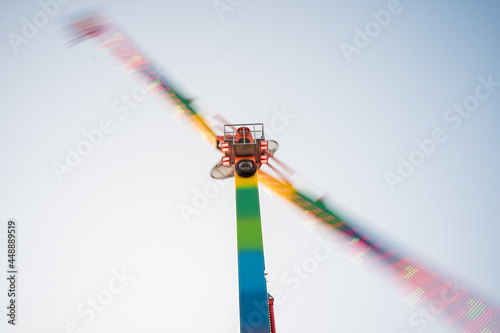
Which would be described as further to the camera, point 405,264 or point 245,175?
point 245,175

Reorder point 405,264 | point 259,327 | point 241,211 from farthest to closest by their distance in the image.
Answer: point 241,211 → point 405,264 → point 259,327

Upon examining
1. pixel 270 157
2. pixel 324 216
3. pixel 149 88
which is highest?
pixel 149 88

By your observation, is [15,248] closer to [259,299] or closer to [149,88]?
[149,88]

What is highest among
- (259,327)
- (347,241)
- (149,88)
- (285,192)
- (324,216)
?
(149,88)

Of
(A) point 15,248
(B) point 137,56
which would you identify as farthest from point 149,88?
(A) point 15,248

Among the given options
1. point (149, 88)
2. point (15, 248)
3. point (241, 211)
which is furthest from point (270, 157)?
point (15, 248)

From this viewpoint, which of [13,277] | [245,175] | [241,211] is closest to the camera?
[241,211]

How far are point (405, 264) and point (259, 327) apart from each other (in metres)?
3.99

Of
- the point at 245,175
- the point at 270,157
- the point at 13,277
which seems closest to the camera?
the point at 245,175

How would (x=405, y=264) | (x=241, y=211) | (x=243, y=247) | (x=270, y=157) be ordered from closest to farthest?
(x=405, y=264)
(x=243, y=247)
(x=241, y=211)
(x=270, y=157)

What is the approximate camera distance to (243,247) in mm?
8453

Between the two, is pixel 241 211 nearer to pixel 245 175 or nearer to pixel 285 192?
pixel 245 175

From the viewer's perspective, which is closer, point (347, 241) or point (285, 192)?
point (347, 241)

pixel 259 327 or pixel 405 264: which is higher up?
pixel 405 264
